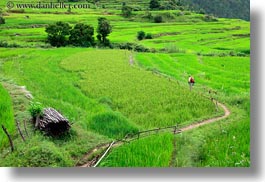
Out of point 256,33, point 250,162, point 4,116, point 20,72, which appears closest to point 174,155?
Answer: point 250,162

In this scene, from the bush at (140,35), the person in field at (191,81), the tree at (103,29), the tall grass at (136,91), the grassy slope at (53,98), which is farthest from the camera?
the bush at (140,35)

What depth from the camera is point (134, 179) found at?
607 centimetres

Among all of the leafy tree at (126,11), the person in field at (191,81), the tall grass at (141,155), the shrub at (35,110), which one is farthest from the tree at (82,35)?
the tall grass at (141,155)

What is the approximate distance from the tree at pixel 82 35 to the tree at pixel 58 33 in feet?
0.33

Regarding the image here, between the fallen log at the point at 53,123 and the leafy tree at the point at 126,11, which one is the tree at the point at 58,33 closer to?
the leafy tree at the point at 126,11

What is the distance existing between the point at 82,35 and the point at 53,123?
1886 millimetres

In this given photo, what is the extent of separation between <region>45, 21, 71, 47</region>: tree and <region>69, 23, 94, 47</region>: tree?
10 cm

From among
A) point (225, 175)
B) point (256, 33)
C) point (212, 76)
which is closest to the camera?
point (225, 175)

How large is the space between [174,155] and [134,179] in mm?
651

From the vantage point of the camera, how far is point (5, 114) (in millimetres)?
6586

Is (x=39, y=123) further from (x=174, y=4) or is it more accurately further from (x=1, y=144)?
(x=174, y=4)

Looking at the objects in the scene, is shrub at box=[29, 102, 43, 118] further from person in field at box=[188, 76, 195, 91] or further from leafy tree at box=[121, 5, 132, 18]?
person in field at box=[188, 76, 195, 91]

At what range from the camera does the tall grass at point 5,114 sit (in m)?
6.22

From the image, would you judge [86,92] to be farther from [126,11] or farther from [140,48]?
[126,11]
